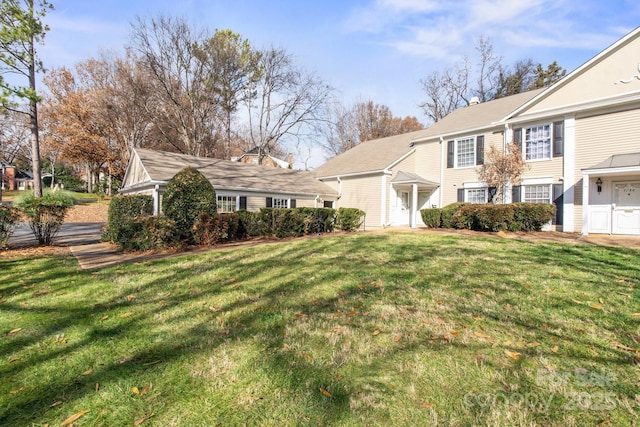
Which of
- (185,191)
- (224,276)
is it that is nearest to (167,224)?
(185,191)

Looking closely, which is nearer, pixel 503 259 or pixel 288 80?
pixel 503 259

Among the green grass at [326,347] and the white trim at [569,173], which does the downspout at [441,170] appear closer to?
the white trim at [569,173]

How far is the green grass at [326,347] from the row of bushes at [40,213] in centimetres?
439

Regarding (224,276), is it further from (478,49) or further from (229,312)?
(478,49)

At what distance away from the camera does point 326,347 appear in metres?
2.97

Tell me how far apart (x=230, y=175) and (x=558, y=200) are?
54.5 feet

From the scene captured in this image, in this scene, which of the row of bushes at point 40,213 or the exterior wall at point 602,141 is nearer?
the row of bushes at point 40,213

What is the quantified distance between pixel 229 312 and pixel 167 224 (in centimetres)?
590

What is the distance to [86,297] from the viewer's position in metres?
4.62

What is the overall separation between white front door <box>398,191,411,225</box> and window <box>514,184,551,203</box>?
6300 mm

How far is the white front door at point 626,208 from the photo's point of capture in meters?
11.8

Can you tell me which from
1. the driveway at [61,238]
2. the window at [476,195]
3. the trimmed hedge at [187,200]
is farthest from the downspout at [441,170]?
the driveway at [61,238]

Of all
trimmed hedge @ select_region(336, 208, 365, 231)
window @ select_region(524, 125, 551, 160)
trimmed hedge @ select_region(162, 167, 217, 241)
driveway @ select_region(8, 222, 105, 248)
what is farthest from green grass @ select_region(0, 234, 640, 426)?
window @ select_region(524, 125, 551, 160)

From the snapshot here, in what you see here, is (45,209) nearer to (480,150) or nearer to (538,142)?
(480,150)
